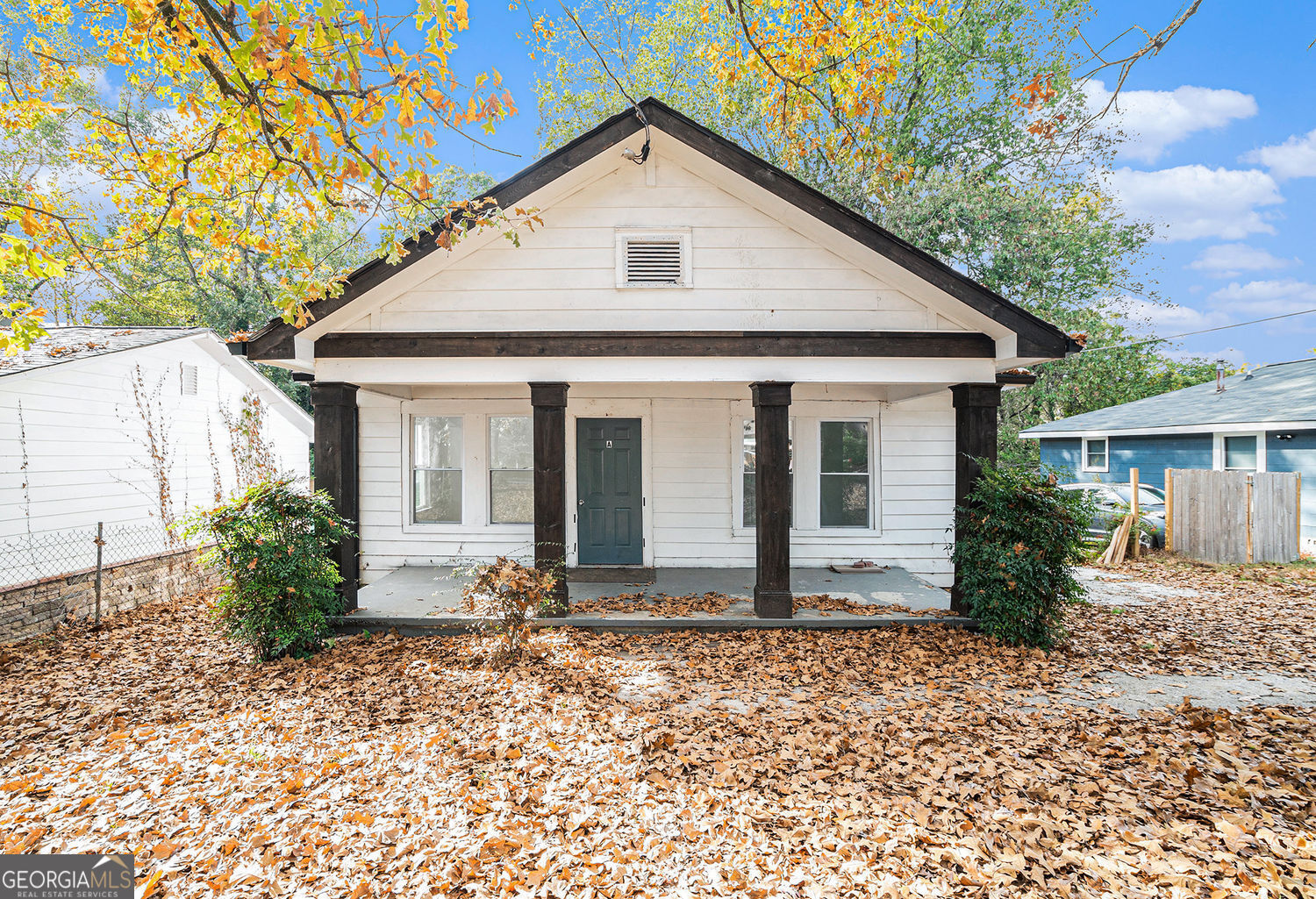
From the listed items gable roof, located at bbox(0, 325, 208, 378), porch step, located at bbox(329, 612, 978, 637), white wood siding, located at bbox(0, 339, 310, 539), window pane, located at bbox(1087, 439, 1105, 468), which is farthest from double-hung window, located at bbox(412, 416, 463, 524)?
window pane, located at bbox(1087, 439, 1105, 468)

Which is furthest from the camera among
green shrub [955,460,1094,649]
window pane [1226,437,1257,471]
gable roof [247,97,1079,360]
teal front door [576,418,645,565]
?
window pane [1226,437,1257,471]

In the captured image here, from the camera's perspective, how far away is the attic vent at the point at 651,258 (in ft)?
21.0

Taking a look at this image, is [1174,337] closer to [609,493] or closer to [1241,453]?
[1241,453]

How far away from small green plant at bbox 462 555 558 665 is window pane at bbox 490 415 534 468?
11.2 ft

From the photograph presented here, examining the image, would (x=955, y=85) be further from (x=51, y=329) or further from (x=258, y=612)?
(x=51, y=329)

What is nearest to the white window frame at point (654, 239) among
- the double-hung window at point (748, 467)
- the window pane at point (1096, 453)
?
the double-hung window at point (748, 467)

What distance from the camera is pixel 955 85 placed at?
52.7ft

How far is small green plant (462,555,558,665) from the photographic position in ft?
17.6

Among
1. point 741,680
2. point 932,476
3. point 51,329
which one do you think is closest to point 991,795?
point 741,680

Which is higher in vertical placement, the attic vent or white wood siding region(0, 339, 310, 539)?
the attic vent

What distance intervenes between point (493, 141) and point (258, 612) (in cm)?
476

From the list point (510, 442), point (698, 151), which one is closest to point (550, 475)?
point (510, 442)

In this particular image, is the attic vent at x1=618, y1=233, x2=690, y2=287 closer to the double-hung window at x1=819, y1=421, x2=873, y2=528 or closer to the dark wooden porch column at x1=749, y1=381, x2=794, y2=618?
the dark wooden porch column at x1=749, y1=381, x2=794, y2=618

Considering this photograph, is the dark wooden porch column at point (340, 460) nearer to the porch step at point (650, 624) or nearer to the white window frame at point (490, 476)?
the porch step at point (650, 624)
